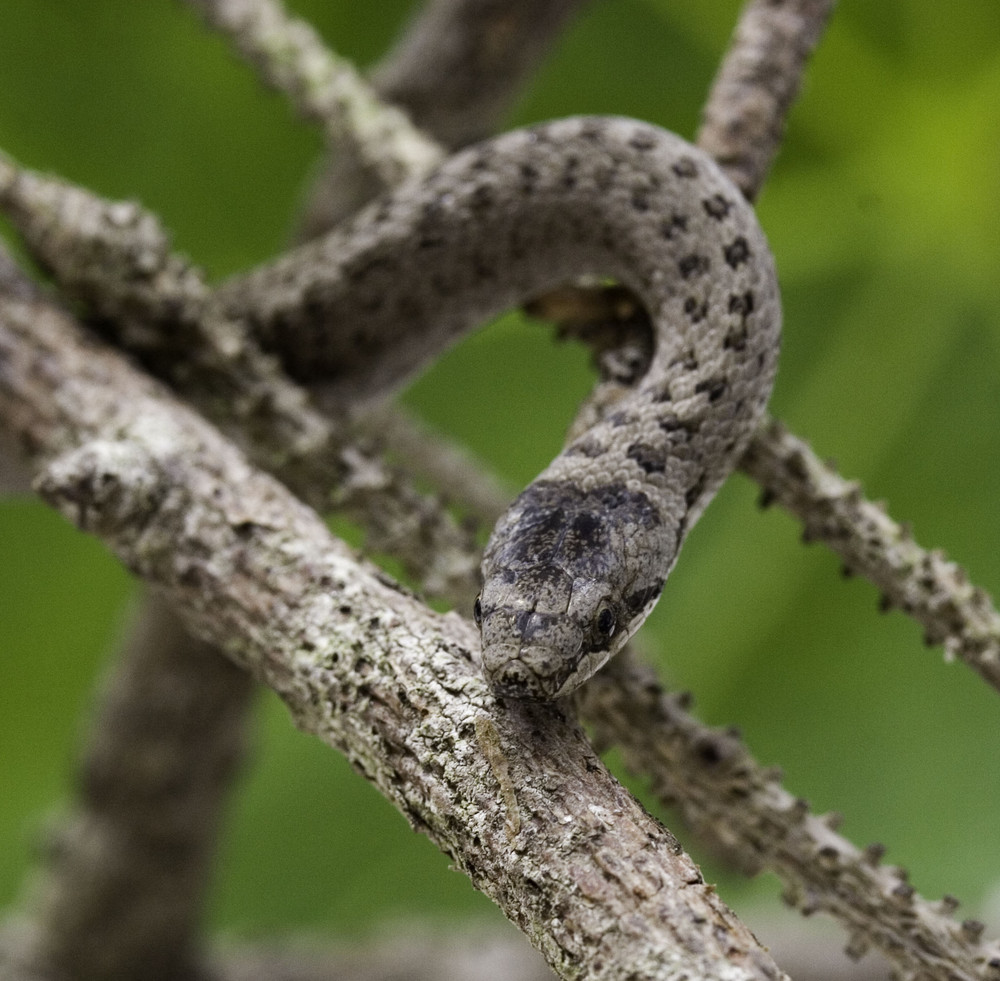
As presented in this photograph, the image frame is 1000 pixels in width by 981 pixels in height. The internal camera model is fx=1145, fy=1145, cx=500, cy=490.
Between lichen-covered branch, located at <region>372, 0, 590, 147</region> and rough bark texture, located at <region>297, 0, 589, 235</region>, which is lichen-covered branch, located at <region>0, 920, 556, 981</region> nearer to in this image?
rough bark texture, located at <region>297, 0, 589, 235</region>

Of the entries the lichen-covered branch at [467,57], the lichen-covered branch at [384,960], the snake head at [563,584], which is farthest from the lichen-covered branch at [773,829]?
the lichen-covered branch at [384,960]

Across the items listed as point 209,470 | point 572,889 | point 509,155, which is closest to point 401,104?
point 509,155

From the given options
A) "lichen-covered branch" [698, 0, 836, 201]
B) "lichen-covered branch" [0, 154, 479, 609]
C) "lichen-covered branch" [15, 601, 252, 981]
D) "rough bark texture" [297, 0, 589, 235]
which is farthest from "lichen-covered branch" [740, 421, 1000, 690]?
"lichen-covered branch" [15, 601, 252, 981]

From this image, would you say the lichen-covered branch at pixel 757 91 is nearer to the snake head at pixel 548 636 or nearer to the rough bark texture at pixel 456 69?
the snake head at pixel 548 636

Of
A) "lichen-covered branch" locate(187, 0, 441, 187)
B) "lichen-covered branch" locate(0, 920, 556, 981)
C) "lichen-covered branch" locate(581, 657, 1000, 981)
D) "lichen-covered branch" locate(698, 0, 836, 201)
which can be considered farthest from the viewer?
"lichen-covered branch" locate(0, 920, 556, 981)

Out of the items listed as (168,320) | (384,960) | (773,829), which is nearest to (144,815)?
(384,960)

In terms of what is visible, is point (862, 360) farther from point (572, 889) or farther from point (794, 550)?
point (572, 889)

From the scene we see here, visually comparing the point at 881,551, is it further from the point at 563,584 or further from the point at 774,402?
the point at 774,402
